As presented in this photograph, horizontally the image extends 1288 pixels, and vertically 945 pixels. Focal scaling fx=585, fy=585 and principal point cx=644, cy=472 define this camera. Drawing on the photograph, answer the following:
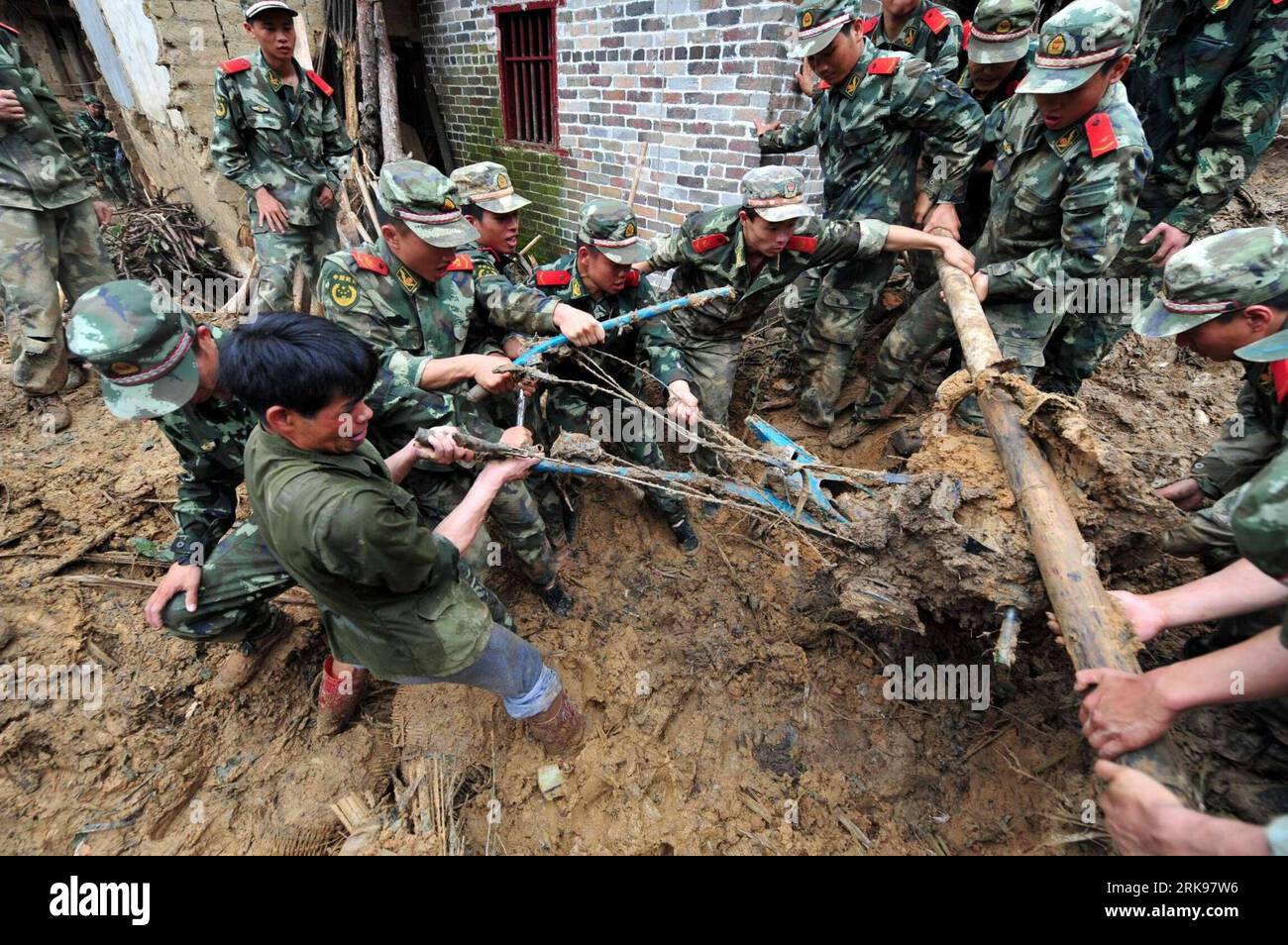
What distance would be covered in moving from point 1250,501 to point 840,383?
2687 mm

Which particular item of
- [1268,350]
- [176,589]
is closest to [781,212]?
[1268,350]

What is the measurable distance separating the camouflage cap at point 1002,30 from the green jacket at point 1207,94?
0.67 metres

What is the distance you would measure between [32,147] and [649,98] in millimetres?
4211

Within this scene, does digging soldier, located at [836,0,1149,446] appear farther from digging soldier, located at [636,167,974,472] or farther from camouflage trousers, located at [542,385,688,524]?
camouflage trousers, located at [542,385,688,524]

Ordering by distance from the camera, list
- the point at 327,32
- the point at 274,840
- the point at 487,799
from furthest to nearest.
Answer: the point at 327,32 < the point at 487,799 < the point at 274,840

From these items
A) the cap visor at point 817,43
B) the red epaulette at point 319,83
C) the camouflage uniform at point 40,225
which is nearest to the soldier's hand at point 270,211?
the red epaulette at point 319,83

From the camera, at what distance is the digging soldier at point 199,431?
1861mm

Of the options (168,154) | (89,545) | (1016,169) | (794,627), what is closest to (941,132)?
(1016,169)

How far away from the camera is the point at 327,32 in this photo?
6367 millimetres

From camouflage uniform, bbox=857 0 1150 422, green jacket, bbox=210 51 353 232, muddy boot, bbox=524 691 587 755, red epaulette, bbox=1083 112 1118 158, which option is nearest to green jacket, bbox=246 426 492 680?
muddy boot, bbox=524 691 587 755

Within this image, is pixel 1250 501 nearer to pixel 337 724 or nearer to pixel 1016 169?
pixel 1016 169

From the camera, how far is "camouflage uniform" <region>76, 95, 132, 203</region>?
8.15m

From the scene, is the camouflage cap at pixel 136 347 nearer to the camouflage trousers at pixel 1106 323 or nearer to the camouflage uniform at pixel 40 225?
the camouflage uniform at pixel 40 225
